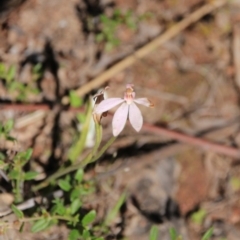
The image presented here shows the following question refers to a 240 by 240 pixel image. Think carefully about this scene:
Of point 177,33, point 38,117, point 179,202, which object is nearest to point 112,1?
point 177,33

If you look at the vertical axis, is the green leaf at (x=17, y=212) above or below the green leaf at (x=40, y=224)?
above

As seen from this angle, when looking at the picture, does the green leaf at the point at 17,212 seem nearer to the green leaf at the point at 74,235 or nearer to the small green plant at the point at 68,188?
the small green plant at the point at 68,188

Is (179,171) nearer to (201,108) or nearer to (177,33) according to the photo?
(201,108)

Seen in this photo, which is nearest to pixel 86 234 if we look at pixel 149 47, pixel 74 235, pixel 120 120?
pixel 74 235

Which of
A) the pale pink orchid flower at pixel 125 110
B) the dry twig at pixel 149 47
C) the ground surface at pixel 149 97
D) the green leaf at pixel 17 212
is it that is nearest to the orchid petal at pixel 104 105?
the pale pink orchid flower at pixel 125 110

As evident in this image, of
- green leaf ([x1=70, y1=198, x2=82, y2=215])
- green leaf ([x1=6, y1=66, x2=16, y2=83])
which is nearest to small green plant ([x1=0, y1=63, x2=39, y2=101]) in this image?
green leaf ([x1=6, y1=66, x2=16, y2=83])

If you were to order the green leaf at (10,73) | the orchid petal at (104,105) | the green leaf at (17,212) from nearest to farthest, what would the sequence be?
the orchid petal at (104,105) → the green leaf at (17,212) → the green leaf at (10,73)

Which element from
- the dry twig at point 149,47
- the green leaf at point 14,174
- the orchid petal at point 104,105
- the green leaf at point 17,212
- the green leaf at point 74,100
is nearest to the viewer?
the orchid petal at point 104,105
